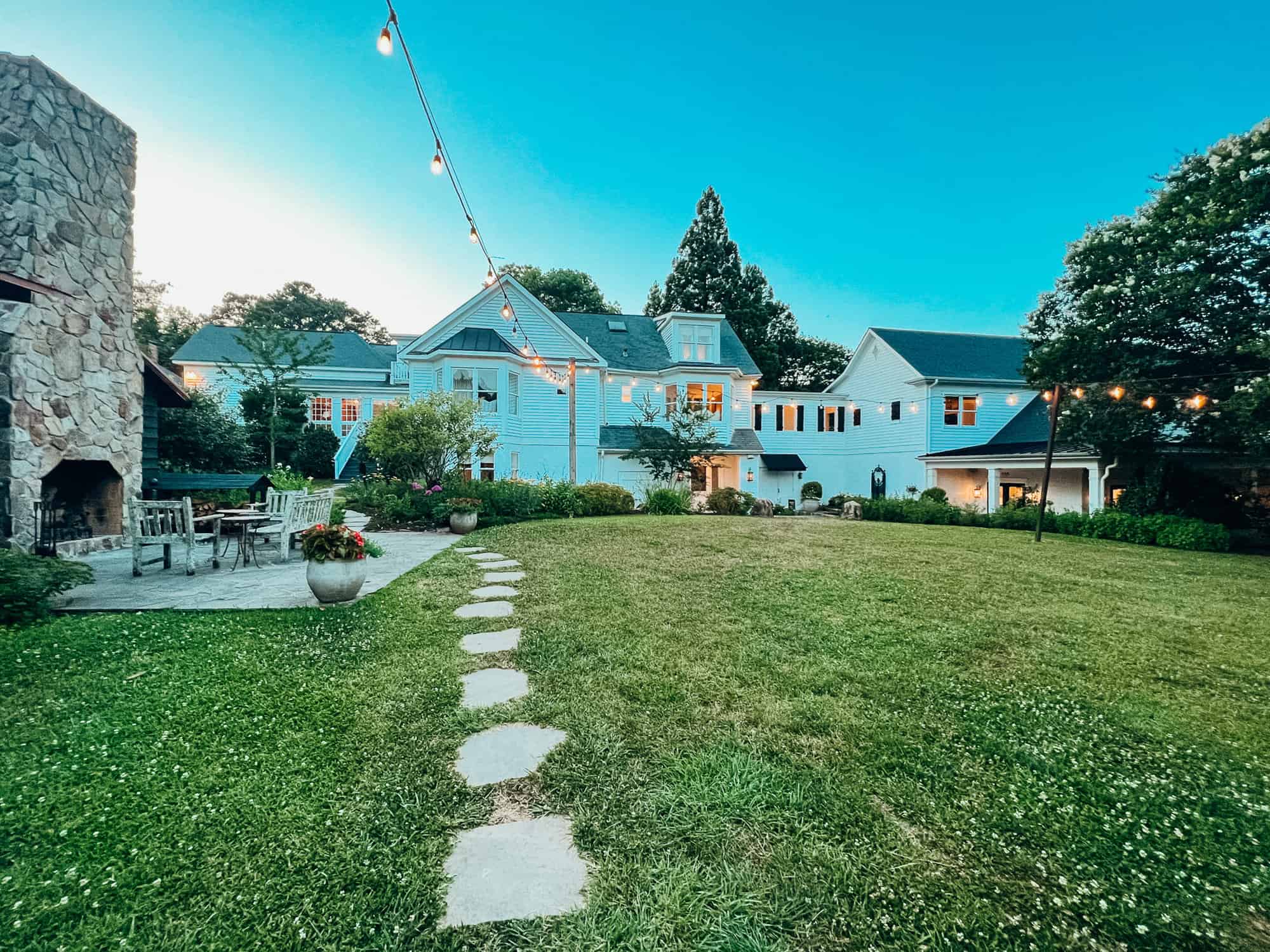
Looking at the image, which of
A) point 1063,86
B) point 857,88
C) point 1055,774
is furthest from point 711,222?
point 1055,774

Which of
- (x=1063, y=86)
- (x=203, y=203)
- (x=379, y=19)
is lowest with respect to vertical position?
(x=379, y=19)

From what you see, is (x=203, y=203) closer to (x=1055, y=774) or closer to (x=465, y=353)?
(x=465, y=353)

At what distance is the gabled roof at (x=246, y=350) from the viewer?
23391mm

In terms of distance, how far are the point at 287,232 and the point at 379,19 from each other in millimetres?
11553

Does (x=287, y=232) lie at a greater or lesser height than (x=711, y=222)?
lesser

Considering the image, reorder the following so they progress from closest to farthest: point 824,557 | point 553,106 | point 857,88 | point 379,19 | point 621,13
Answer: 1. point 379,19
2. point 824,557
3. point 621,13
4. point 553,106
5. point 857,88

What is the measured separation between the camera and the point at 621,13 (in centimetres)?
1116

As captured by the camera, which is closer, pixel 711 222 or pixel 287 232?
pixel 287 232

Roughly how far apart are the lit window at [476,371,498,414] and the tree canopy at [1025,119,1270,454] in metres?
15.4

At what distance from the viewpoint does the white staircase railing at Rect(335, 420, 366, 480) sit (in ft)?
72.6

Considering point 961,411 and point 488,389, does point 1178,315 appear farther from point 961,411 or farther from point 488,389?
point 488,389

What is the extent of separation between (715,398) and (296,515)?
15336 millimetres

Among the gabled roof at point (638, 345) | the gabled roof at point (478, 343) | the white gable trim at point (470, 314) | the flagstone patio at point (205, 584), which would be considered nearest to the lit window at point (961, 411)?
the gabled roof at point (638, 345)

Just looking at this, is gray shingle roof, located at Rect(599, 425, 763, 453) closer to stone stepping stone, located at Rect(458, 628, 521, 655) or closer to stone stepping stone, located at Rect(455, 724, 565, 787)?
stone stepping stone, located at Rect(458, 628, 521, 655)
